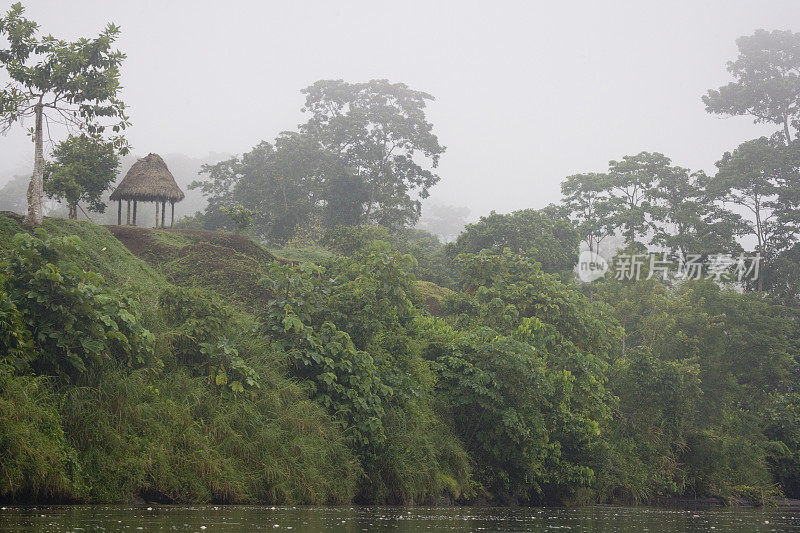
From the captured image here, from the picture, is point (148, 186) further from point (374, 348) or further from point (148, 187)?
point (374, 348)

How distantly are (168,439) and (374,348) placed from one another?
6191 millimetres

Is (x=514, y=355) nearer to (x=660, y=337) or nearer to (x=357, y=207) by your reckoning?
(x=660, y=337)

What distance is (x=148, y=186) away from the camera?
31.9m

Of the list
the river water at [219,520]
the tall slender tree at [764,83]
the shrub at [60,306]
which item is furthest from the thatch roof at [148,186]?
the tall slender tree at [764,83]

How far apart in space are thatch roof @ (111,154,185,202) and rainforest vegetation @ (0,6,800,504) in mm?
1195

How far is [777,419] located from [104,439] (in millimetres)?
29058

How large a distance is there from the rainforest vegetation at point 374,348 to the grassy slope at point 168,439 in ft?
0.14

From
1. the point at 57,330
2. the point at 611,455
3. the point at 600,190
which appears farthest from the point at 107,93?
the point at 600,190

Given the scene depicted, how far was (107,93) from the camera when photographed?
79.4 ft

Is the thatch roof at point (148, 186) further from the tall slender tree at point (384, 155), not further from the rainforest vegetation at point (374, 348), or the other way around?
the tall slender tree at point (384, 155)

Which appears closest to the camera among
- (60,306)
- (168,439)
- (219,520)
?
(219,520)

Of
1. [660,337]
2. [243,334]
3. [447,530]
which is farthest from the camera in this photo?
[660,337]

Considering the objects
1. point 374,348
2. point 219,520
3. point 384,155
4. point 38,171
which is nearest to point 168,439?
point 219,520

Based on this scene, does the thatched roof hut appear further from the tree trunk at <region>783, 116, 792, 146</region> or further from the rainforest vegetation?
the tree trunk at <region>783, 116, 792, 146</region>
